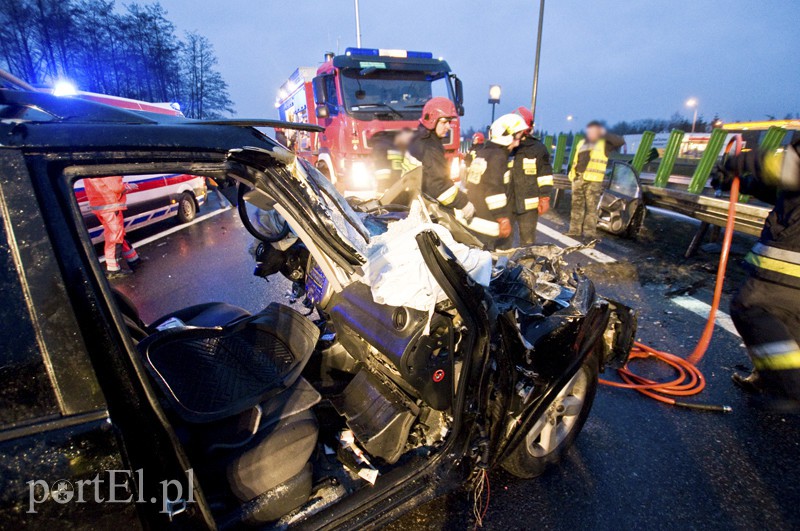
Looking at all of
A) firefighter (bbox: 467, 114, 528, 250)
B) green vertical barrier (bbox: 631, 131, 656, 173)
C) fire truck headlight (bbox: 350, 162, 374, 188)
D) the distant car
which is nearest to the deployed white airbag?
firefighter (bbox: 467, 114, 528, 250)

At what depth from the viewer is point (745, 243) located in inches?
215

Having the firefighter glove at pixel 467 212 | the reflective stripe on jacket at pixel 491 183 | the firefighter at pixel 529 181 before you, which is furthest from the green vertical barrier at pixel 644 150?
the firefighter glove at pixel 467 212

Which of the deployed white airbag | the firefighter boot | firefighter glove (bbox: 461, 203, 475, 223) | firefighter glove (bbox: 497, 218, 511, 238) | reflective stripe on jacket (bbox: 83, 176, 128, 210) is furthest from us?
the firefighter boot

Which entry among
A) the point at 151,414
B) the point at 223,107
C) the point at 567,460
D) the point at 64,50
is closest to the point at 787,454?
the point at 567,460

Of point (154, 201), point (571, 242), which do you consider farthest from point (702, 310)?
point (154, 201)

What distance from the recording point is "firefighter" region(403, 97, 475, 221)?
4.26 metres

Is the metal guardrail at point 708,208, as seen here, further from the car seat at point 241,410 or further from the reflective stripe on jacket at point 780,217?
the car seat at point 241,410

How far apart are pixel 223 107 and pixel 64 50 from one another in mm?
9946

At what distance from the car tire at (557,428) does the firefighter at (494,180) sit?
2.24 m

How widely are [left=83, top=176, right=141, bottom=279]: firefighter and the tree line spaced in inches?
480

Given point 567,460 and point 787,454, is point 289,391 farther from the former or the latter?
point 787,454

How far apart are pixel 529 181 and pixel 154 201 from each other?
20.7ft

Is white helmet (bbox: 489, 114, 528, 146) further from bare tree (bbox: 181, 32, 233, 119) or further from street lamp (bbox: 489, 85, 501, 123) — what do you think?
bare tree (bbox: 181, 32, 233, 119)

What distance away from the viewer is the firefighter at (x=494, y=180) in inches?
170
